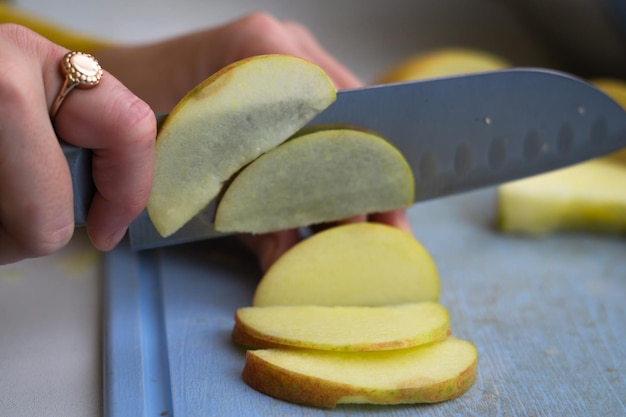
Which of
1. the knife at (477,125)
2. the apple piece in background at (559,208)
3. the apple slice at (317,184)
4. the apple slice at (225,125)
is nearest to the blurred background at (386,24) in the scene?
the apple piece in background at (559,208)

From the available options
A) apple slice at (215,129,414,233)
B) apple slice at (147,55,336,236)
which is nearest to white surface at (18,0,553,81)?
apple slice at (215,129,414,233)

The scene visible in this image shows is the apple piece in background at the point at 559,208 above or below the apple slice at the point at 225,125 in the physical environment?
below

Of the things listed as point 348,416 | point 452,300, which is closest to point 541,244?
point 452,300

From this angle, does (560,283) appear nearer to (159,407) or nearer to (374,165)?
(374,165)

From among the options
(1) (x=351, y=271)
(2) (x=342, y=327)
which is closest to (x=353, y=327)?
(2) (x=342, y=327)

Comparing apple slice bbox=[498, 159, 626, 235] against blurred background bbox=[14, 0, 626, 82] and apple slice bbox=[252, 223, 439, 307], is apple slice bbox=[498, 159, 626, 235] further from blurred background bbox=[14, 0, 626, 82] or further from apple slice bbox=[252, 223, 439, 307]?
blurred background bbox=[14, 0, 626, 82]

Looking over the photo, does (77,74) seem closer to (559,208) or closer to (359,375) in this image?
(359,375)

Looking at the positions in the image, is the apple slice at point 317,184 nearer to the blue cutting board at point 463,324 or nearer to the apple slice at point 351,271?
the apple slice at point 351,271
